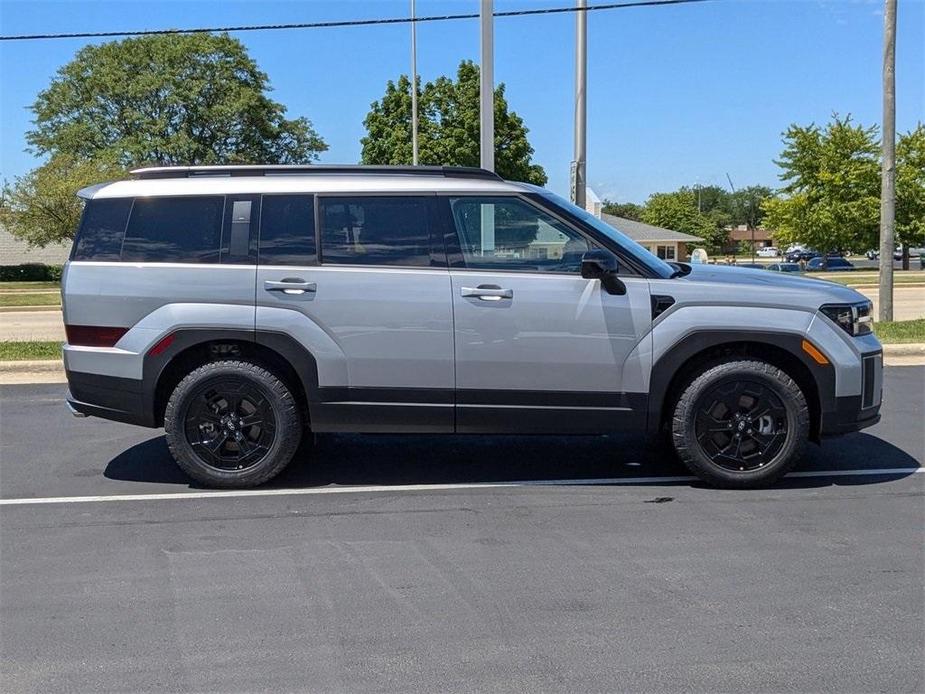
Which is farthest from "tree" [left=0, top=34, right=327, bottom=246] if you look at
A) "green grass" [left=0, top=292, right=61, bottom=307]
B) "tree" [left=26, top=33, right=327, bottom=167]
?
"green grass" [left=0, top=292, right=61, bottom=307]

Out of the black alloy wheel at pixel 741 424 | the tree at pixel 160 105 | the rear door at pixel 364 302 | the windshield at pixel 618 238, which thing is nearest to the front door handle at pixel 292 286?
the rear door at pixel 364 302

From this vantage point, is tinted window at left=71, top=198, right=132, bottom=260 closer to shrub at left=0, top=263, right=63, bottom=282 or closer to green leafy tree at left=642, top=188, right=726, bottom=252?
shrub at left=0, top=263, right=63, bottom=282

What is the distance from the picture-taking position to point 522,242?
5555 millimetres

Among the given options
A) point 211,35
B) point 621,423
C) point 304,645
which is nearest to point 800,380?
point 621,423

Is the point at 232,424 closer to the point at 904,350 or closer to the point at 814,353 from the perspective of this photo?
the point at 814,353

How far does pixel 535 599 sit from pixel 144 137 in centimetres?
5190

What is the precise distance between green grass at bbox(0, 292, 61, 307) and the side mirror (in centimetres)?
2419

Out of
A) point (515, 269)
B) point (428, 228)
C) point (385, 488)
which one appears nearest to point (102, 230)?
point (428, 228)

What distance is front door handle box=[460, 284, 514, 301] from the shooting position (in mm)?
5449

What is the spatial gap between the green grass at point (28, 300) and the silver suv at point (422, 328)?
Answer: 22.7m

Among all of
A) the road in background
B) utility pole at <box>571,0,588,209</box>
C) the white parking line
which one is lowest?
the white parking line

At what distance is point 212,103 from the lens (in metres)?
52.7

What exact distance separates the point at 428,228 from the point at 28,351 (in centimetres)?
782

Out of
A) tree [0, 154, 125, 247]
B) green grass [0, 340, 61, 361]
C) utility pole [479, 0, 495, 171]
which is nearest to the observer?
green grass [0, 340, 61, 361]
